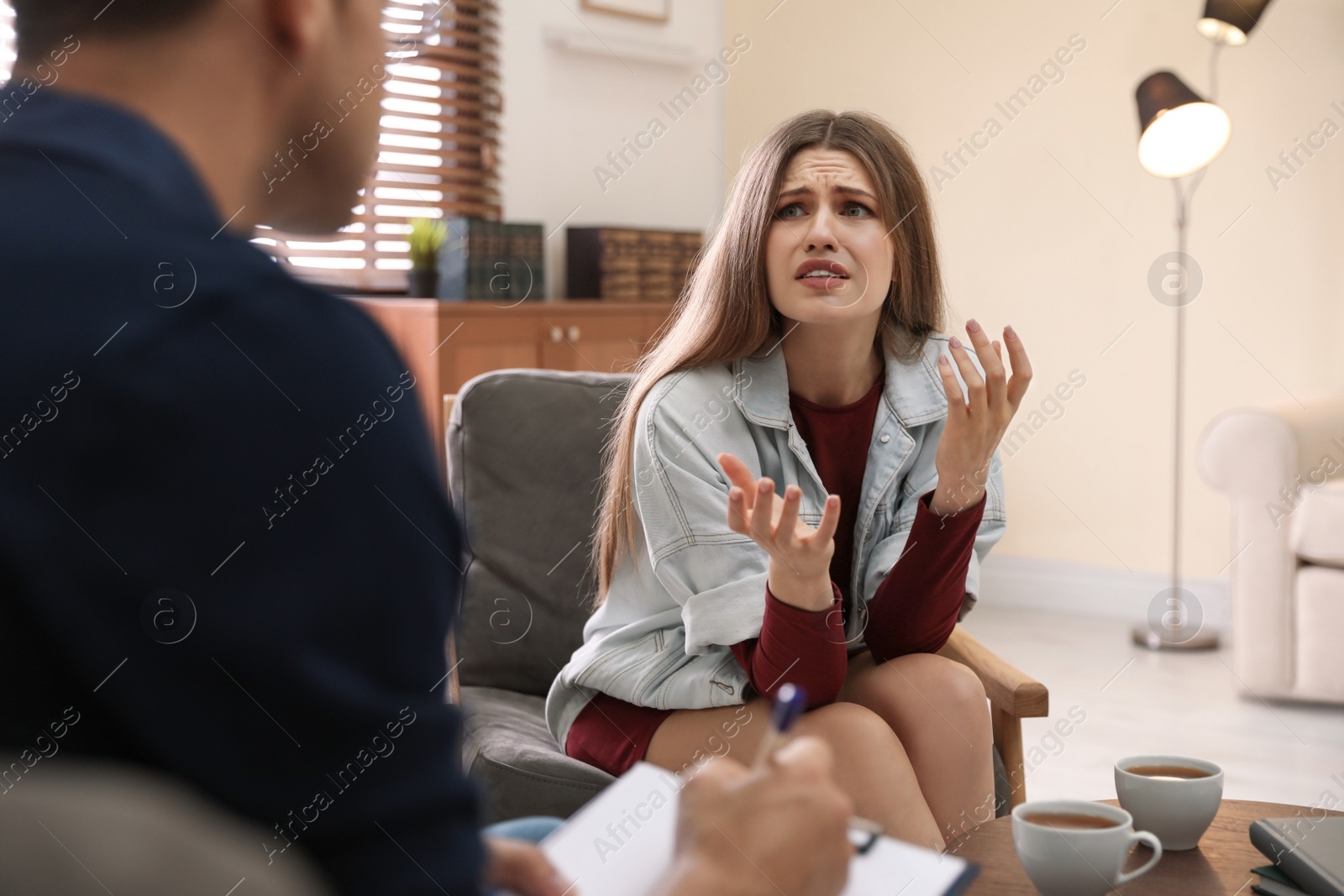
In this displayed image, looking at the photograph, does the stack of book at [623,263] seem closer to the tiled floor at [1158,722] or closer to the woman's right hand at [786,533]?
the tiled floor at [1158,722]

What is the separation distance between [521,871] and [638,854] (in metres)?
0.13

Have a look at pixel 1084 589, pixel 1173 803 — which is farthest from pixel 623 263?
pixel 1173 803

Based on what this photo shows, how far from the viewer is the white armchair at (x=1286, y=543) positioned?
9.31 feet

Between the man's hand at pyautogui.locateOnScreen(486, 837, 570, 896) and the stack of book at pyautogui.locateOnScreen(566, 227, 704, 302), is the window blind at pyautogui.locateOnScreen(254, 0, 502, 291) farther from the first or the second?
the man's hand at pyautogui.locateOnScreen(486, 837, 570, 896)

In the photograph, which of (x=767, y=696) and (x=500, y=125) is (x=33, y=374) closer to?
(x=767, y=696)

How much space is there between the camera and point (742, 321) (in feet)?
5.15

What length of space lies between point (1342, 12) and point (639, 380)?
2830 mm

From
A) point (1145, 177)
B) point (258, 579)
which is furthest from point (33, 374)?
point (1145, 177)

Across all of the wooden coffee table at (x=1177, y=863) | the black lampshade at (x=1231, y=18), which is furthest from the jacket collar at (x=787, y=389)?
the black lampshade at (x=1231, y=18)

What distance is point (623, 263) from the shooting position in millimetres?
3609

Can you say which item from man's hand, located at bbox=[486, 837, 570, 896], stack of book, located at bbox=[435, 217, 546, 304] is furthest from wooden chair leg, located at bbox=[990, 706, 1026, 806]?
stack of book, located at bbox=[435, 217, 546, 304]

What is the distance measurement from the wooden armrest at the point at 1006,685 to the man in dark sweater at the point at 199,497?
3.69ft

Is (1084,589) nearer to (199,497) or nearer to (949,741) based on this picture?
(949,741)

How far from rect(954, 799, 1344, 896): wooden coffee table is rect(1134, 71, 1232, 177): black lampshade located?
2399 millimetres
